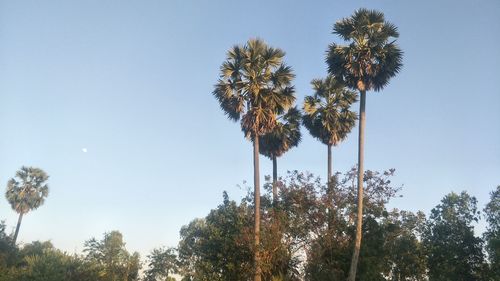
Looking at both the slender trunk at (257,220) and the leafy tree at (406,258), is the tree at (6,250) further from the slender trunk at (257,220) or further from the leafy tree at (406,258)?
the leafy tree at (406,258)

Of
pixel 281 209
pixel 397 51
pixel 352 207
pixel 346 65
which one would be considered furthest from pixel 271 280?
pixel 397 51

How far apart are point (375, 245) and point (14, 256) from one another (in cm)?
3721

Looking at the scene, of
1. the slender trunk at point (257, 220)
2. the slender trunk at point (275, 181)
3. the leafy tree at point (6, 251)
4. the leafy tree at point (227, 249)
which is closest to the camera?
the slender trunk at point (257, 220)

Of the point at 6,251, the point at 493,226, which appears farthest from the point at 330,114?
the point at 6,251

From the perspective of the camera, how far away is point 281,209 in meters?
29.7

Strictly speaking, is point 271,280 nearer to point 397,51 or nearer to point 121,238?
point 397,51

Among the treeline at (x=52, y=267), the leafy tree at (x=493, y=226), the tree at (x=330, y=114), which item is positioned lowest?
the treeline at (x=52, y=267)

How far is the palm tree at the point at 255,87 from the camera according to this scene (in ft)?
89.6

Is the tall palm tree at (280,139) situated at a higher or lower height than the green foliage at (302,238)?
higher

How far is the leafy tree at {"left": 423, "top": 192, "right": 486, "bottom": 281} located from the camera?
149ft

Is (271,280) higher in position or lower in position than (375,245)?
lower

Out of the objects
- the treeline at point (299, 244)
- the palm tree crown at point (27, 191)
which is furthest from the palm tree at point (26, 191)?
the treeline at point (299, 244)

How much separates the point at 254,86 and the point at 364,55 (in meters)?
7.21

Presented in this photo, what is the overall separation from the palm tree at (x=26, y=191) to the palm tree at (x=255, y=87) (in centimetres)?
3892
